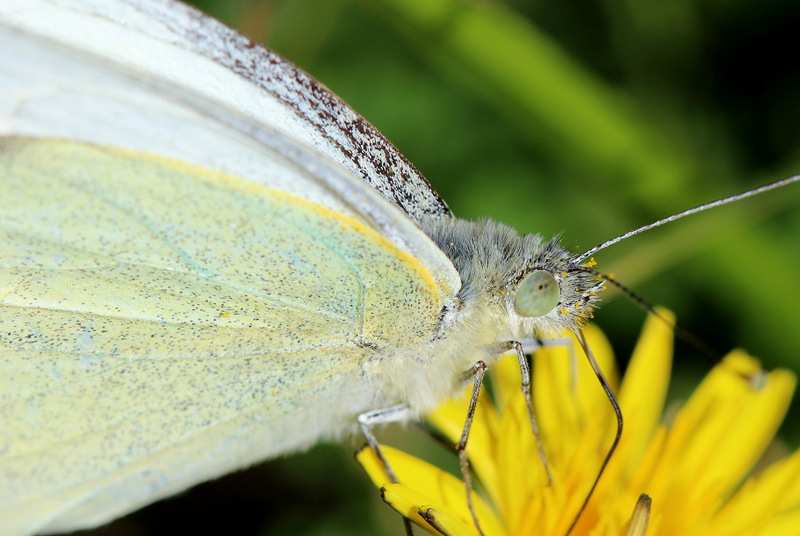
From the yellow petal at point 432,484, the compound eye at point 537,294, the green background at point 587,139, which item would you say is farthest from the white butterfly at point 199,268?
the green background at point 587,139

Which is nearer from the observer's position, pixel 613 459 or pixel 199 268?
pixel 199 268

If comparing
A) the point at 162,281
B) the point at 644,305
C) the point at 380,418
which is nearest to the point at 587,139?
the point at 644,305

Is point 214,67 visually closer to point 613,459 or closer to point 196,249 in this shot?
point 196,249

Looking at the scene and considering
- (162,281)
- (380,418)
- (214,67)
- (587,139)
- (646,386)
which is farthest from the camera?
(587,139)

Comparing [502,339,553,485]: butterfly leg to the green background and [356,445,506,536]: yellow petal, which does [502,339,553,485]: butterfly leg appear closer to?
[356,445,506,536]: yellow petal

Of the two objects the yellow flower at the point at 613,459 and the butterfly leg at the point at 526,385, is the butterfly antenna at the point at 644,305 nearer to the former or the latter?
the yellow flower at the point at 613,459

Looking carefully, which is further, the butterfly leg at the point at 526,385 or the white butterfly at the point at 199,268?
the butterfly leg at the point at 526,385

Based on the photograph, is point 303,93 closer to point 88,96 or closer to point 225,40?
point 225,40
